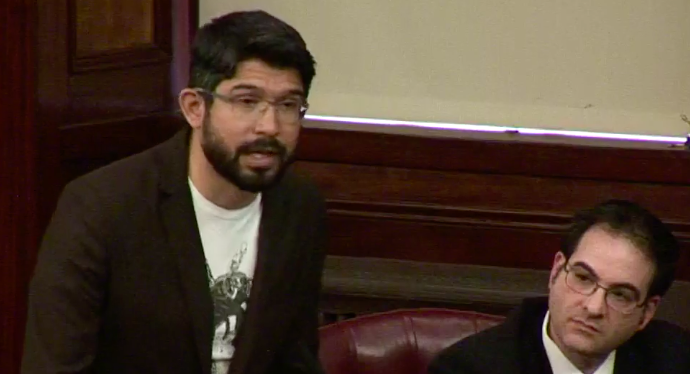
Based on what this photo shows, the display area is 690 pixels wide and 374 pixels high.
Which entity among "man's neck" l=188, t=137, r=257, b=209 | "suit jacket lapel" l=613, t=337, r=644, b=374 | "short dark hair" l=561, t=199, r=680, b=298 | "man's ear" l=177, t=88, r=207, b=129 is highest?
"man's ear" l=177, t=88, r=207, b=129

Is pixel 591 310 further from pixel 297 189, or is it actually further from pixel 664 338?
pixel 297 189

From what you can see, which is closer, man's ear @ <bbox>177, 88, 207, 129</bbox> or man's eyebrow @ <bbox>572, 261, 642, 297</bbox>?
man's ear @ <bbox>177, 88, 207, 129</bbox>

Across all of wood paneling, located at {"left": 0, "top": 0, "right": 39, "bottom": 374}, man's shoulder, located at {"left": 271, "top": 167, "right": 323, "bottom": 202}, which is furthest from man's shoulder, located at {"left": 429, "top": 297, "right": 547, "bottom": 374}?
wood paneling, located at {"left": 0, "top": 0, "right": 39, "bottom": 374}

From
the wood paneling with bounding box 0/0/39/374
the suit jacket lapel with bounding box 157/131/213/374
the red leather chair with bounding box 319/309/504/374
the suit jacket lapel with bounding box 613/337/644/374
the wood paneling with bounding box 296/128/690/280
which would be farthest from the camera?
the wood paneling with bounding box 296/128/690/280

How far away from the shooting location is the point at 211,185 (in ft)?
7.05

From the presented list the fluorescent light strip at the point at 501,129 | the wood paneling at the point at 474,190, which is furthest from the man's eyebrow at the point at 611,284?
the fluorescent light strip at the point at 501,129

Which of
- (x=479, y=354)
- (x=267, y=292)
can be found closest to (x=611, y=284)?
(x=479, y=354)

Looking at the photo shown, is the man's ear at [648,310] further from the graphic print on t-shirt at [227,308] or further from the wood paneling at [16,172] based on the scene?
the wood paneling at [16,172]

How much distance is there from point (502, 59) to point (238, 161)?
146 centimetres

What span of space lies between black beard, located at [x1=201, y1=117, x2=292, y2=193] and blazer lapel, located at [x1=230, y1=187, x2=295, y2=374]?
0.17 m

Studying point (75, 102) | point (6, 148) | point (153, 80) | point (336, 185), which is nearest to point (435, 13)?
point (336, 185)

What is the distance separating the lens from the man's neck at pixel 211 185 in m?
2.13

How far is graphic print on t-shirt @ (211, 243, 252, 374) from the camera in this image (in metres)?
2.16

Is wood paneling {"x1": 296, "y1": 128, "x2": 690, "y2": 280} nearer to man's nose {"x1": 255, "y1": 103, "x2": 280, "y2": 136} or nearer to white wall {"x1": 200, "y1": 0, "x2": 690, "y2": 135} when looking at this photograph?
white wall {"x1": 200, "y1": 0, "x2": 690, "y2": 135}
